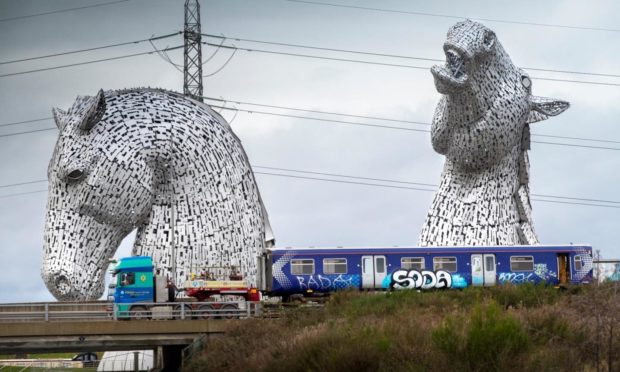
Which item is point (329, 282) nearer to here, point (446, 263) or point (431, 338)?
point (446, 263)

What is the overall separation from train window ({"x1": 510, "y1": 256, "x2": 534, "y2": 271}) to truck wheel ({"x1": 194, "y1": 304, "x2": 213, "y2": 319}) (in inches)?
342

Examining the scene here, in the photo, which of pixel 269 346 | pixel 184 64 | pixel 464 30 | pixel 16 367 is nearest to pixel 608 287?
pixel 269 346

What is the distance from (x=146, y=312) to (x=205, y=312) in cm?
136

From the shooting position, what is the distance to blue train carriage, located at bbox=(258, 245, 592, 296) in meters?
34.8

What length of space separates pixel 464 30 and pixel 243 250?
8852 mm

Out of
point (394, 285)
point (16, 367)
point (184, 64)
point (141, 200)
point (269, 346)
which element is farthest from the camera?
point (16, 367)

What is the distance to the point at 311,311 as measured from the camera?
3106 cm

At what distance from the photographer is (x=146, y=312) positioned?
30812 mm

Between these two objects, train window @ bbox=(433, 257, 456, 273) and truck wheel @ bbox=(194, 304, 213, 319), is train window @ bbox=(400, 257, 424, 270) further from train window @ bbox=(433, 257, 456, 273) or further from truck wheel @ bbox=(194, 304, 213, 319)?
truck wheel @ bbox=(194, 304, 213, 319)

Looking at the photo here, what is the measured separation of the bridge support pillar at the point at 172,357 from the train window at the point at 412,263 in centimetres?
639

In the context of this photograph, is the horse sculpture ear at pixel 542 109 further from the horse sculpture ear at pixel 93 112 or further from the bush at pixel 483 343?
the bush at pixel 483 343

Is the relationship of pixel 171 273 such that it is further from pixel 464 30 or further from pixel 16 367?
pixel 16 367

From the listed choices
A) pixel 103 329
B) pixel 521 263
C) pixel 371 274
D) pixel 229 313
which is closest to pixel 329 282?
pixel 371 274

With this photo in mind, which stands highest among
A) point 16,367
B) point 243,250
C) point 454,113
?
point 454,113
